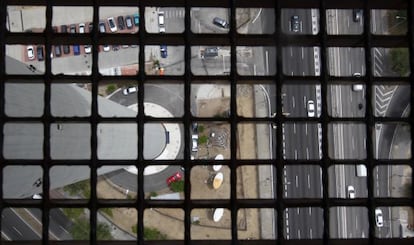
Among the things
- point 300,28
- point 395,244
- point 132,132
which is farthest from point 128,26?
point 395,244

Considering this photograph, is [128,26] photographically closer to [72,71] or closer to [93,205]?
[72,71]

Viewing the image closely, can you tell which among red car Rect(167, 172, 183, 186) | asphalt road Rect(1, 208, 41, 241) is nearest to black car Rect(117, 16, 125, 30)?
red car Rect(167, 172, 183, 186)

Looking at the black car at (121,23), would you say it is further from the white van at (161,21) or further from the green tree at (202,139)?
the green tree at (202,139)

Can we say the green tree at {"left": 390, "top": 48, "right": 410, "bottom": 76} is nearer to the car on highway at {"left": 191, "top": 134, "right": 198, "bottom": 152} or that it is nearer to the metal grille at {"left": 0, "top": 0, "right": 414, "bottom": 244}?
the car on highway at {"left": 191, "top": 134, "right": 198, "bottom": 152}

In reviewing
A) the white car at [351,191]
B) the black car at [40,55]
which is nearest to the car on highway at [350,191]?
the white car at [351,191]

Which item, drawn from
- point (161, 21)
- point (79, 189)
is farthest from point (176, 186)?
point (161, 21)
